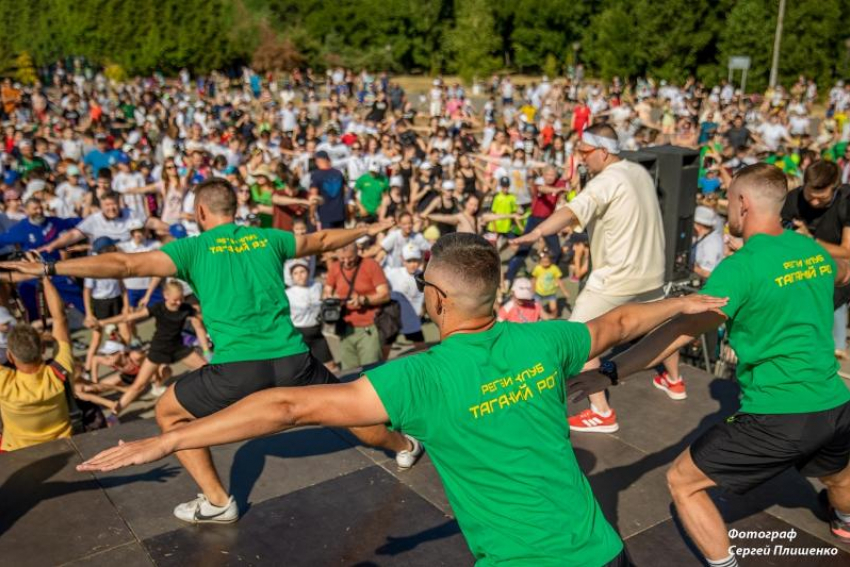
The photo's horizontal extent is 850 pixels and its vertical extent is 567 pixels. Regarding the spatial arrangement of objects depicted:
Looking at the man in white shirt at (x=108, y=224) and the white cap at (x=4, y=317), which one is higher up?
the man in white shirt at (x=108, y=224)

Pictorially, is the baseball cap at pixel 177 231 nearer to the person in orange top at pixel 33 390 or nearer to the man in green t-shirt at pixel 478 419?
the person in orange top at pixel 33 390

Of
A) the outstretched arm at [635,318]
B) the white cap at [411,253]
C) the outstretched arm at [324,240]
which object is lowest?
the white cap at [411,253]

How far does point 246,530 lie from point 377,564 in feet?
2.61

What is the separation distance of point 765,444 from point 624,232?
1857mm

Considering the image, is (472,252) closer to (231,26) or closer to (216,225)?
(216,225)

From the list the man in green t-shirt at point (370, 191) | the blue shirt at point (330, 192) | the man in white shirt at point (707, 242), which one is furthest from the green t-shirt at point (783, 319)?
the man in green t-shirt at point (370, 191)

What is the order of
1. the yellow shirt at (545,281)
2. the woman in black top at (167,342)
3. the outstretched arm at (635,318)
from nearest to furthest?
the outstretched arm at (635,318), the woman in black top at (167,342), the yellow shirt at (545,281)

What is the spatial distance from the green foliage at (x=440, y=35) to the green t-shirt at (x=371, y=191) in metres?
28.7

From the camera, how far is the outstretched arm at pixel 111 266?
3811 mm

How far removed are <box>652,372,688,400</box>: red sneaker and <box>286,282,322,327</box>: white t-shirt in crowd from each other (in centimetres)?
328

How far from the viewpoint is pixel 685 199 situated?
6680mm

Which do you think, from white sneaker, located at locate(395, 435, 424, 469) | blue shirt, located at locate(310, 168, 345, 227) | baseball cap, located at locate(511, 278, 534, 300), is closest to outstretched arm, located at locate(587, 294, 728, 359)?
white sneaker, located at locate(395, 435, 424, 469)

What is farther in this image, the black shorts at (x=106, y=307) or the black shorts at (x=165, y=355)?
the black shorts at (x=106, y=307)

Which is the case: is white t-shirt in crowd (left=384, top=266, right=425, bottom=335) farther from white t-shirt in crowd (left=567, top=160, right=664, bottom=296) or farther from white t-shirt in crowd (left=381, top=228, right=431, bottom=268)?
white t-shirt in crowd (left=567, top=160, right=664, bottom=296)
